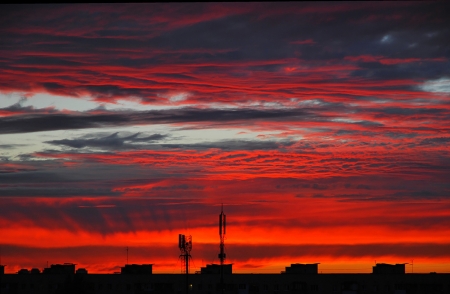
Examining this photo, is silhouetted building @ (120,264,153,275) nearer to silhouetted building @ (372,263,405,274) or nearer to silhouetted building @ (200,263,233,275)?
silhouetted building @ (200,263,233,275)

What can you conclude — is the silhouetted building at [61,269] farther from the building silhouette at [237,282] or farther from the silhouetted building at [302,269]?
the silhouetted building at [302,269]

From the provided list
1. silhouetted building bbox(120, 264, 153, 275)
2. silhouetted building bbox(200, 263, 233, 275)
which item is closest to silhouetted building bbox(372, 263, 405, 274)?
silhouetted building bbox(200, 263, 233, 275)

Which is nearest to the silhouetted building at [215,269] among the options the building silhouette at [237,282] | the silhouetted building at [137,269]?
the building silhouette at [237,282]

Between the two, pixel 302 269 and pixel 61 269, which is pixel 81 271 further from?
pixel 302 269

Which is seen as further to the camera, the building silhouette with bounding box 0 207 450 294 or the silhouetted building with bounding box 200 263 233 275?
the silhouetted building with bounding box 200 263 233 275

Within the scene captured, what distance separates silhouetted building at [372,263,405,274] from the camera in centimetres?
7388

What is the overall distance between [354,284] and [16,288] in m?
33.4

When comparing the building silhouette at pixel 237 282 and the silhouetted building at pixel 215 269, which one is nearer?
the building silhouette at pixel 237 282

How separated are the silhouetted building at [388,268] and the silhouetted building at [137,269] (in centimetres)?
2309

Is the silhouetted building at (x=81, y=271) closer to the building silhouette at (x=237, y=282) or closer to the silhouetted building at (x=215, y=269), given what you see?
the building silhouette at (x=237, y=282)

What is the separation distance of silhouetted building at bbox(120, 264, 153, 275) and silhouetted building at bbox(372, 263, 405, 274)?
23.1 metres

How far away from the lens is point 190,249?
221ft

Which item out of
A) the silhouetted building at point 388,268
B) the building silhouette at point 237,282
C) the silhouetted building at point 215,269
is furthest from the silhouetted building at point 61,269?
the silhouetted building at point 388,268

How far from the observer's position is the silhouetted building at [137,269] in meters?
76.4
